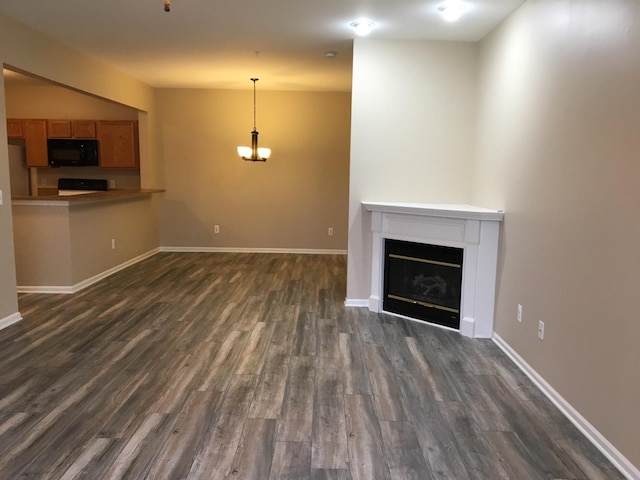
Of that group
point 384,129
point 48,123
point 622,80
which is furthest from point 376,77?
point 48,123

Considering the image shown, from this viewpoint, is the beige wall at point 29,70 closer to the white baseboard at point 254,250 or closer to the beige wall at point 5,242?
the beige wall at point 5,242

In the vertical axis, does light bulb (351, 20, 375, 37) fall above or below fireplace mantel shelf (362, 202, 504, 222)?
above

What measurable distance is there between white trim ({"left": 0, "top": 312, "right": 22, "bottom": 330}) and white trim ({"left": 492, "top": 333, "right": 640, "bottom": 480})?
13.5 ft

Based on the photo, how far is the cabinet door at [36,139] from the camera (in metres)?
7.24

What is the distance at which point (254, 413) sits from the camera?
105 inches

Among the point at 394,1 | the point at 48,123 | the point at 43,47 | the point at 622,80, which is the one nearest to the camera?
the point at 622,80

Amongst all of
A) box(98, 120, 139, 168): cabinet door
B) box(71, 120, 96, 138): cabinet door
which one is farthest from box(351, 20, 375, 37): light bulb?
box(71, 120, 96, 138): cabinet door

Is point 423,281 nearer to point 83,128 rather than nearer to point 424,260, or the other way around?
point 424,260

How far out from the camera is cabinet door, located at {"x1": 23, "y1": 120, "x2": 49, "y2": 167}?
23.7 ft

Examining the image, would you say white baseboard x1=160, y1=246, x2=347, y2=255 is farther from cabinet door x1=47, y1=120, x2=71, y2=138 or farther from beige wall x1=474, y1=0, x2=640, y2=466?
beige wall x1=474, y1=0, x2=640, y2=466

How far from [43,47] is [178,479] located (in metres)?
4.20

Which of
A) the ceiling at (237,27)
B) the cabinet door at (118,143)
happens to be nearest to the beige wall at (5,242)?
the ceiling at (237,27)

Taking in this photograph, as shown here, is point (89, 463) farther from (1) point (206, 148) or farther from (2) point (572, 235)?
(1) point (206, 148)

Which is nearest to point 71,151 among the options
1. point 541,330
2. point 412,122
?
point 412,122
